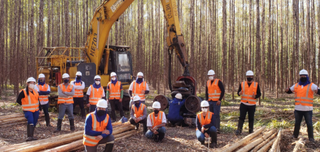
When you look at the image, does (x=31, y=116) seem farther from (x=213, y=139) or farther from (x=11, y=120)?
(x=213, y=139)

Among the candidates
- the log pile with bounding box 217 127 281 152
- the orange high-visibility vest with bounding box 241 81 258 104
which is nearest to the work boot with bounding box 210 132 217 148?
the log pile with bounding box 217 127 281 152

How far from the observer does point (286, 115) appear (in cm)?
973

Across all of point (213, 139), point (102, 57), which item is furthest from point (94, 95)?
point (213, 139)

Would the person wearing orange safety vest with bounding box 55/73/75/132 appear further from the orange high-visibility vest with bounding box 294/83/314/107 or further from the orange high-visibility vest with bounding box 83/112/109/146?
the orange high-visibility vest with bounding box 294/83/314/107

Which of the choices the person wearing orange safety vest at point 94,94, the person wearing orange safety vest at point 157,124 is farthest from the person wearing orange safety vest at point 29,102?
the person wearing orange safety vest at point 157,124

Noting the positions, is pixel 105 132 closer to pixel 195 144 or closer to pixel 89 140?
pixel 89 140

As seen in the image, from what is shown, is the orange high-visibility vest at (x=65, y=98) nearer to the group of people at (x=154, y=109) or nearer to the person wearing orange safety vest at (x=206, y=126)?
the group of people at (x=154, y=109)

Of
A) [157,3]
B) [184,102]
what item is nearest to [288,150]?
[184,102]

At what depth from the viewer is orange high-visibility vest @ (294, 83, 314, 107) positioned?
663cm

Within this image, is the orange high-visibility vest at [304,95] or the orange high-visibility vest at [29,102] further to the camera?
the orange high-visibility vest at [304,95]

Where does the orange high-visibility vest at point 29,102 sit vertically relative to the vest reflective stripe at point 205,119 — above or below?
above

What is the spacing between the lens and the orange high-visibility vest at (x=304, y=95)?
261 inches

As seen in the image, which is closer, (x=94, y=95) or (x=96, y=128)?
(x=96, y=128)

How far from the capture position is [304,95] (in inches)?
263
